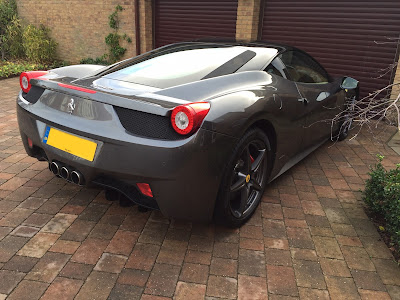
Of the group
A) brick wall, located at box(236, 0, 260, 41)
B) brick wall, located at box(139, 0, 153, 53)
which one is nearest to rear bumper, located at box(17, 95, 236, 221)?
brick wall, located at box(236, 0, 260, 41)

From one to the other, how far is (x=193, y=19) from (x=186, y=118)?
268 inches

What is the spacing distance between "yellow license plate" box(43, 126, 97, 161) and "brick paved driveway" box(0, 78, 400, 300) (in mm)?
622

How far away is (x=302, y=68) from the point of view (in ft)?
11.2

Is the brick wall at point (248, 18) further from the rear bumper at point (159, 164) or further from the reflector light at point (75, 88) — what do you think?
the rear bumper at point (159, 164)

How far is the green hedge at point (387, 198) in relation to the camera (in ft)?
7.77

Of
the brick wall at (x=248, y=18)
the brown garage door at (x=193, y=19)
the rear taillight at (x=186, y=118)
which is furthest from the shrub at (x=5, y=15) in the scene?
the rear taillight at (x=186, y=118)

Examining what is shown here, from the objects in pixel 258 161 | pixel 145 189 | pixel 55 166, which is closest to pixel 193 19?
pixel 258 161

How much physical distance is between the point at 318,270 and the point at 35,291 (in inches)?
66.1

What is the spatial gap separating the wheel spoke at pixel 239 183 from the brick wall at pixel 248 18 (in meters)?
5.19

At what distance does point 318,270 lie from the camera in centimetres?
218

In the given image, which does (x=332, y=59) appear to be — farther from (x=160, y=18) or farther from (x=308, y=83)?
(x=160, y=18)

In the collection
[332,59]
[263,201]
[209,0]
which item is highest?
[209,0]

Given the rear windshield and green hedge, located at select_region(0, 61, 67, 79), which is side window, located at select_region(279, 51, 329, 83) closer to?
the rear windshield

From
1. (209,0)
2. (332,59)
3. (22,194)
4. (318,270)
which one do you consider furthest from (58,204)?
(209,0)
